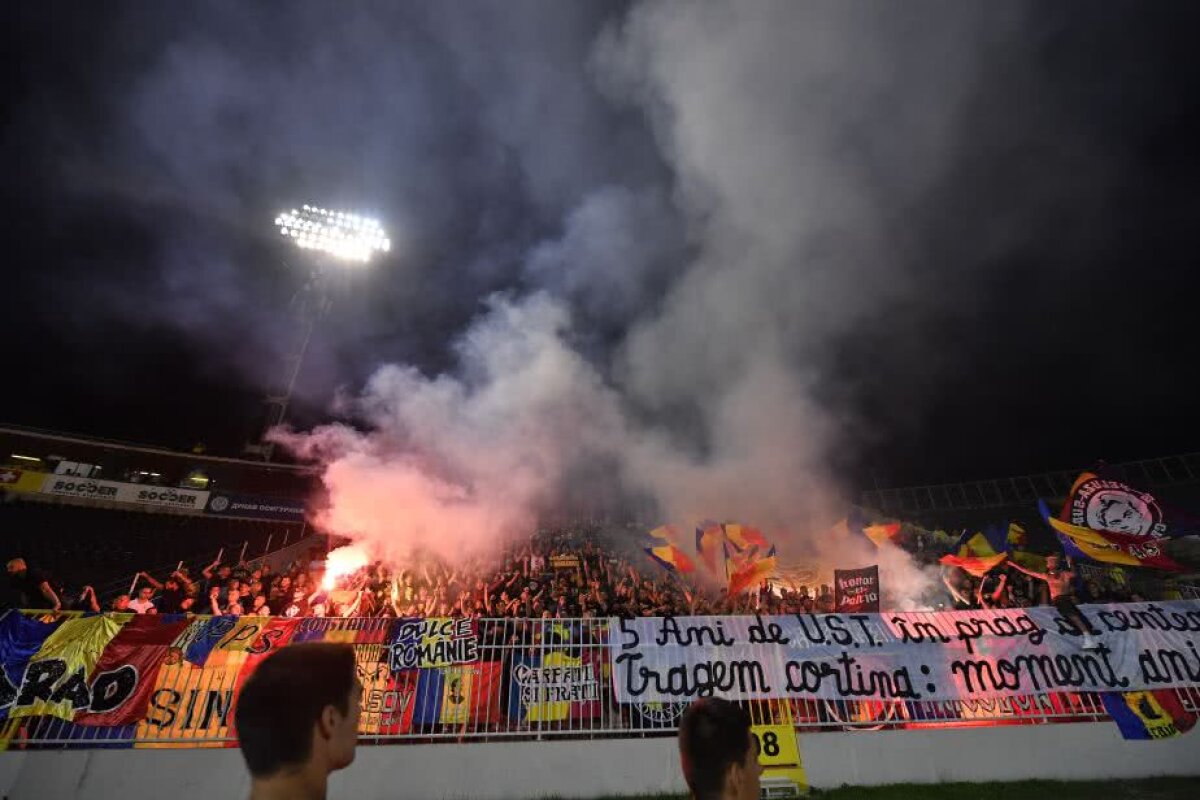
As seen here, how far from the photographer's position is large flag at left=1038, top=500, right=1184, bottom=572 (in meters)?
9.38

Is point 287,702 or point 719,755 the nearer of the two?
point 287,702

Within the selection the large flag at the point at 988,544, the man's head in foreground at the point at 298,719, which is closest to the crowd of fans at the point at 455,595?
the large flag at the point at 988,544

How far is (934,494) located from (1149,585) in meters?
20.8

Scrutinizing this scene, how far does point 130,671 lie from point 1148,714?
13.6 meters

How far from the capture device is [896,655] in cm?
768

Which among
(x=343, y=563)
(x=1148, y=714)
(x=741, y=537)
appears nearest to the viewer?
(x=1148, y=714)

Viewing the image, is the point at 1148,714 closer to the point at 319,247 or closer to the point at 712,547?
the point at 712,547

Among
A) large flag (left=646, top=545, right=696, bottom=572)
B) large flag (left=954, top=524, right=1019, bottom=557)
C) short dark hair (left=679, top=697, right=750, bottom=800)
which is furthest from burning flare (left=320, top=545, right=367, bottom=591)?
large flag (left=954, top=524, right=1019, bottom=557)

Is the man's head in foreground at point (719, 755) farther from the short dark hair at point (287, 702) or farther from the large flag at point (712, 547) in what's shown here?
the large flag at point (712, 547)

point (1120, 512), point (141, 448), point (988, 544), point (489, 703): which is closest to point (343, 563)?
point (489, 703)

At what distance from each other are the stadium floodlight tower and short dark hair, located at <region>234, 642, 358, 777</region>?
27.1 m

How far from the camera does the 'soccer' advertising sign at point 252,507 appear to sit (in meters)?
28.8

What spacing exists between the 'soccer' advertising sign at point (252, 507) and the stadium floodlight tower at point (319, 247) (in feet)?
15.0

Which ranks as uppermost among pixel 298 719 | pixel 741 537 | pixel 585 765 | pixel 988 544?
pixel 741 537
